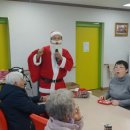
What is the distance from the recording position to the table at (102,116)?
1.81 metres

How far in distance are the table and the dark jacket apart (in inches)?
18.1

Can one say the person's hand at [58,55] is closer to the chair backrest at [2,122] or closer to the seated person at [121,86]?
the seated person at [121,86]

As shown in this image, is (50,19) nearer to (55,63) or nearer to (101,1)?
(101,1)

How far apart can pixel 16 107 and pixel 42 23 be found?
3.44m

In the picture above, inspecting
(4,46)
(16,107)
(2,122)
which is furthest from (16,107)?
(4,46)

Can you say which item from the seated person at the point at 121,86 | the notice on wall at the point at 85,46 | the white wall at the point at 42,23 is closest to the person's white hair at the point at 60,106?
the seated person at the point at 121,86

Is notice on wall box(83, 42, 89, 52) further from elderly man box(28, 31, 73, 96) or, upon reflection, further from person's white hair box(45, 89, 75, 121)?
person's white hair box(45, 89, 75, 121)

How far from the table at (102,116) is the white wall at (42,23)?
9.27 ft

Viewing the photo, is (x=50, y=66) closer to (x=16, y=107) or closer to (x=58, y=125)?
(x=16, y=107)

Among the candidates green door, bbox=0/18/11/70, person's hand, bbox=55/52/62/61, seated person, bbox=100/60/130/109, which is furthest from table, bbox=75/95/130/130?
green door, bbox=0/18/11/70

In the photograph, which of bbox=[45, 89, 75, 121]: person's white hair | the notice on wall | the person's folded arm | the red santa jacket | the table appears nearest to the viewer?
bbox=[45, 89, 75, 121]: person's white hair

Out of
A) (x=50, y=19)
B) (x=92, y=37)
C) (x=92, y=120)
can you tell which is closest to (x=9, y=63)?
(x=50, y=19)

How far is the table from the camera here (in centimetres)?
Answer: 181

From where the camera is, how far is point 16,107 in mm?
1990
